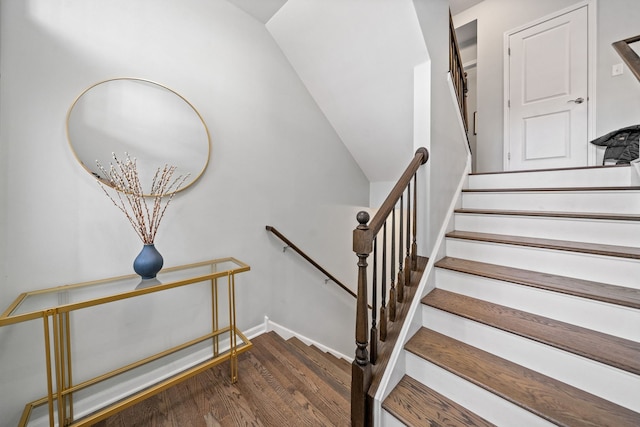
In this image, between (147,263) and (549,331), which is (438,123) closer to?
(549,331)

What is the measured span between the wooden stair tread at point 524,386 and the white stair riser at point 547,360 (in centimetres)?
3

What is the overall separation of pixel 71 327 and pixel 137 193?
2.48 ft

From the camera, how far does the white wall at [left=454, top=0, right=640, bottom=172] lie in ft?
7.74

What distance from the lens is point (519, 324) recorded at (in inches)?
47.9

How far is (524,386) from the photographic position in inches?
41.0

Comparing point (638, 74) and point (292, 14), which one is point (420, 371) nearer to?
point (638, 74)

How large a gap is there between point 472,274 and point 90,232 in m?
2.19

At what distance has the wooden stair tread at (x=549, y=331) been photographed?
978 mm

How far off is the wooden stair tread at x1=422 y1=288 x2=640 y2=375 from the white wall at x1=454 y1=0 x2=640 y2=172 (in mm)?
2562

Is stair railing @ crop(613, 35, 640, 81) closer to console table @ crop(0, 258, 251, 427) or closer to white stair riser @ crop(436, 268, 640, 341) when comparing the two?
white stair riser @ crop(436, 268, 640, 341)

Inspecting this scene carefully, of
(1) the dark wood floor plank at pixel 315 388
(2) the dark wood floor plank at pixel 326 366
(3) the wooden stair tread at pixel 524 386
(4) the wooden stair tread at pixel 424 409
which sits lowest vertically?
(2) the dark wood floor plank at pixel 326 366

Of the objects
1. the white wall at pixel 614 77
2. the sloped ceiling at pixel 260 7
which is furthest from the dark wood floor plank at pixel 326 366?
the white wall at pixel 614 77

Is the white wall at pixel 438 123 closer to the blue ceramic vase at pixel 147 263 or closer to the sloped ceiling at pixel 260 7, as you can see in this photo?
the sloped ceiling at pixel 260 7

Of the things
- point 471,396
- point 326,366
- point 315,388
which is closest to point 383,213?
point 471,396
